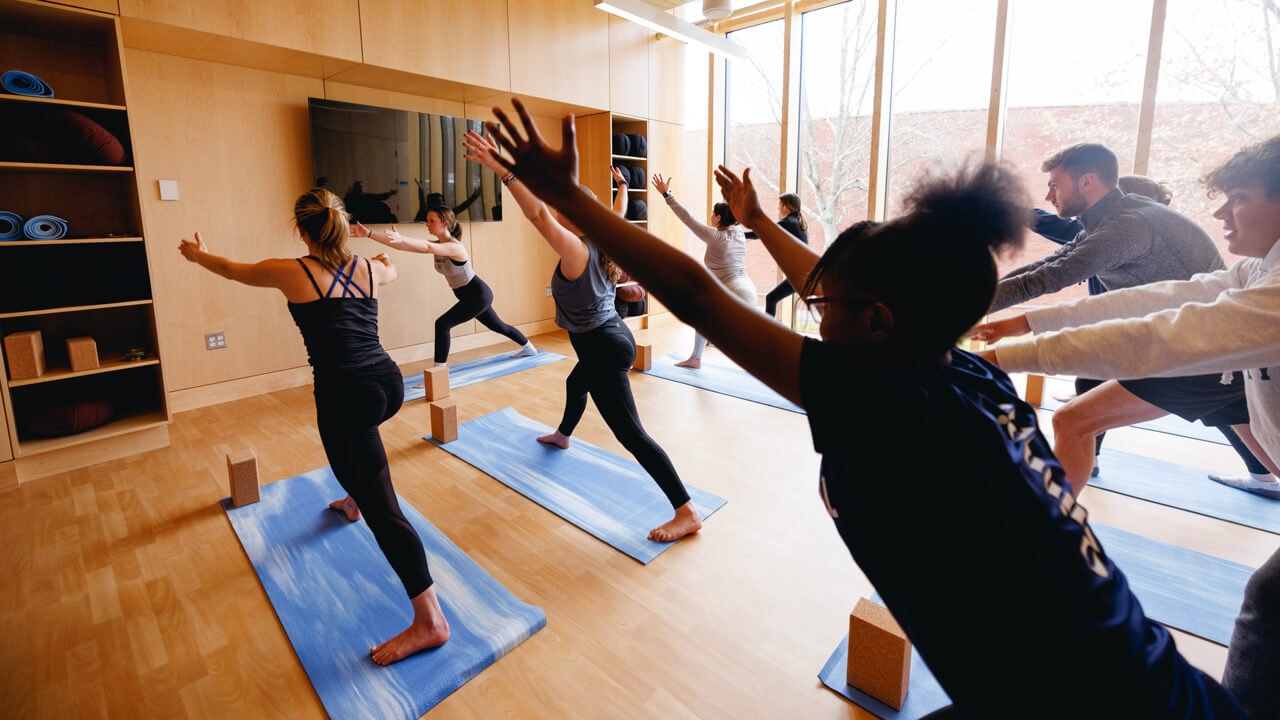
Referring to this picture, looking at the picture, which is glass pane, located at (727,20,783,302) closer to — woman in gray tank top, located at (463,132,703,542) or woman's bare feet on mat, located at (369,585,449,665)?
woman in gray tank top, located at (463,132,703,542)

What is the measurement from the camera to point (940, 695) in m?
1.71

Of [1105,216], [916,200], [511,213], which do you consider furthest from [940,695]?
[511,213]

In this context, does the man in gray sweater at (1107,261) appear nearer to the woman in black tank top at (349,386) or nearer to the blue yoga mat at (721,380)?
the blue yoga mat at (721,380)

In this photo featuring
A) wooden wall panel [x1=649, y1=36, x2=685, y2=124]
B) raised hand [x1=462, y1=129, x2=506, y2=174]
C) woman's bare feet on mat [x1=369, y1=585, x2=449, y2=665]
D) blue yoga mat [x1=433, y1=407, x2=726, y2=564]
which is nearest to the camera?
raised hand [x1=462, y1=129, x2=506, y2=174]

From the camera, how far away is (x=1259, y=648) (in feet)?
3.55

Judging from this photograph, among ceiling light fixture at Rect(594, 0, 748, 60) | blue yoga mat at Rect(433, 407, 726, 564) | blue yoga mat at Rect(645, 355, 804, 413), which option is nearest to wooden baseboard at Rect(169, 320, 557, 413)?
blue yoga mat at Rect(433, 407, 726, 564)

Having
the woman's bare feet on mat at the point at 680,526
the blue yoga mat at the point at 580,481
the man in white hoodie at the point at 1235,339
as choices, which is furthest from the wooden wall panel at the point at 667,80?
the man in white hoodie at the point at 1235,339

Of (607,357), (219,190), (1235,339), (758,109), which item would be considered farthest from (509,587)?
(758,109)

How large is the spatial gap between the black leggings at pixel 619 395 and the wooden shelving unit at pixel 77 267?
2819 mm

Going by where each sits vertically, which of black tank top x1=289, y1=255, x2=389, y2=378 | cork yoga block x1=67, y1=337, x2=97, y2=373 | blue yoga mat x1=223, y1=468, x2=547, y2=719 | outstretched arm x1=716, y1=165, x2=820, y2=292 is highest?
outstretched arm x1=716, y1=165, x2=820, y2=292

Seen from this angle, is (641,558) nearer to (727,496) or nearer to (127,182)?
(727,496)

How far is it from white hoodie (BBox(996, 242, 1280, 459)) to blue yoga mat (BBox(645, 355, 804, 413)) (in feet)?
9.51

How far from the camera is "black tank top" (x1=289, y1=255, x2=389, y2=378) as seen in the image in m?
1.92

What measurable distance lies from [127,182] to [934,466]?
4.67 meters
